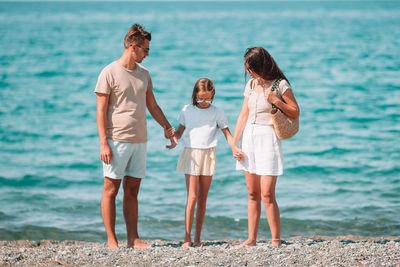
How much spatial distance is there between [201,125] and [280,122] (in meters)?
0.87

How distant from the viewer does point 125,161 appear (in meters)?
4.98

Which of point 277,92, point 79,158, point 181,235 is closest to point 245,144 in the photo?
point 277,92

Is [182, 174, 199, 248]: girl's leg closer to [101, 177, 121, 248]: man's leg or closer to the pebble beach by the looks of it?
the pebble beach

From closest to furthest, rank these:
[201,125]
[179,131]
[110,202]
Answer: [110,202] < [201,125] < [179,131]

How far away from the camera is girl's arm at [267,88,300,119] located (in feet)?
15.7

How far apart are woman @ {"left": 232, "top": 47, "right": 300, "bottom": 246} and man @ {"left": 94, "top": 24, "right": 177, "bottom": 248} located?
1010 mm

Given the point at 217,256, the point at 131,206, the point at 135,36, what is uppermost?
the point at 135,36

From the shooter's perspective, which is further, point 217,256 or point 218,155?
point 218,155

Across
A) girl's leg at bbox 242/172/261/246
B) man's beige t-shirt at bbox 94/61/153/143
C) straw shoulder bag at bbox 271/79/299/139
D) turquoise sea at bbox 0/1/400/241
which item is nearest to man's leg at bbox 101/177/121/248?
man's beige t-shirt at bbox 94/61/153/143

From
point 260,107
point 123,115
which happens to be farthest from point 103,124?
point 260,107

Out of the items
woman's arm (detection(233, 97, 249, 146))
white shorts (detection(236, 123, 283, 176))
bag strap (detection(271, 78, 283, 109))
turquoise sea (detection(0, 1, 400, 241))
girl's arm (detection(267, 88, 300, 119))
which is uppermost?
bag strap (detection(271, 78, 283, 109))

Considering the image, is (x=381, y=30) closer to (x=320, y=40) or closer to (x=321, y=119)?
(x=320, y=40)

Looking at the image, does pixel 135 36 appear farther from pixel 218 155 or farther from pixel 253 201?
pixel 218 155

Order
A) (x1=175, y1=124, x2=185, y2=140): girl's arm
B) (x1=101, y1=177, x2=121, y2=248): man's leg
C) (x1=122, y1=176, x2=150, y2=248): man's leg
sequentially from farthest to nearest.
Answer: (x1=175, y1=124, x2=185, y2=140): girl's arm
(x1=122, y1=176, x2=150, y2=248): man's leg
(x1=101, y1=177, x2=121, y2=248): man's leg
